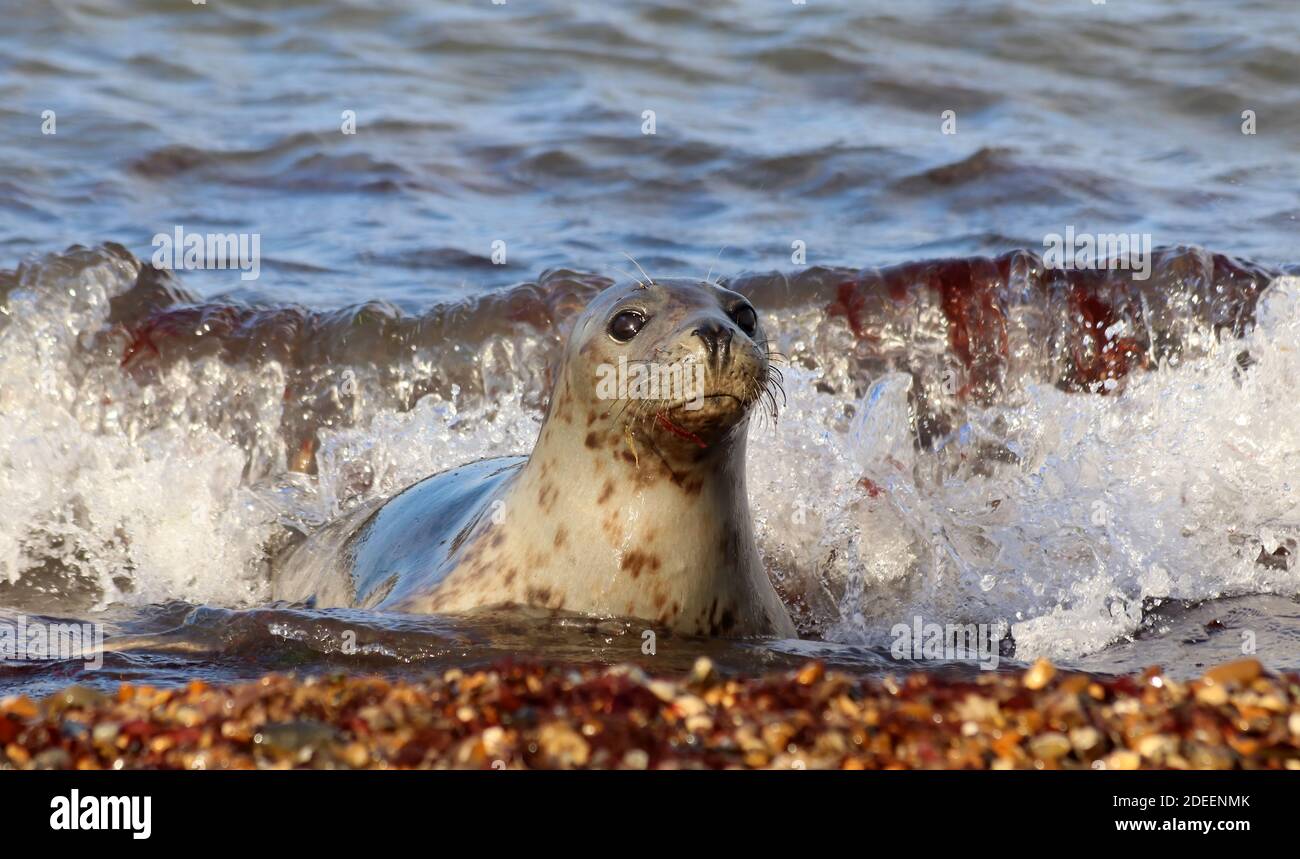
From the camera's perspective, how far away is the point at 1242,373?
7812 mm

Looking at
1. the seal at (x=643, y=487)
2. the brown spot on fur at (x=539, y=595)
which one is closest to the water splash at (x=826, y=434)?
the seal at (x=643, y=487)

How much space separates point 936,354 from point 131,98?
25.5 ft

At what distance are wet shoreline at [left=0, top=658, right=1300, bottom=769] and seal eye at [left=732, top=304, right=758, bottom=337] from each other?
1.59m

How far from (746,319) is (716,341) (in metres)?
0.49

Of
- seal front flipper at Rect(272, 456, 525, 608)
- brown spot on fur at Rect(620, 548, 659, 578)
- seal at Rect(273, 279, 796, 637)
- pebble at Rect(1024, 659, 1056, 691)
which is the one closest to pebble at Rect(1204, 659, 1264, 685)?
pebble at Rect(1024, 659, 1056, 691)

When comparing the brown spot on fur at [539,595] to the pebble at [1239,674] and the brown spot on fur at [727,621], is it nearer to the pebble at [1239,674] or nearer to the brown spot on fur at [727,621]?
the brown spot on fur at [727,621]

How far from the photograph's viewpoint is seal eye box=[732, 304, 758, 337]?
5176 millimetres

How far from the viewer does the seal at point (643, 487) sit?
4.80 meters

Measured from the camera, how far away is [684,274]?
991 cm

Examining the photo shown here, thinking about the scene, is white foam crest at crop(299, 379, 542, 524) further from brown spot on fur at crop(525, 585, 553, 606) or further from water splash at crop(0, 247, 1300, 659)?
brown spot on fur at crop(525, 585, 553, 606)

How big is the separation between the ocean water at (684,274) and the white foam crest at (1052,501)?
21 mm

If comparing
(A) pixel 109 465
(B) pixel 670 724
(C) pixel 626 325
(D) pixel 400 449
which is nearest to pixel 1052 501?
(C) pixel 626 325

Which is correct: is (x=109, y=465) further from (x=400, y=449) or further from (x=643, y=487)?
(x=643, y=487)
